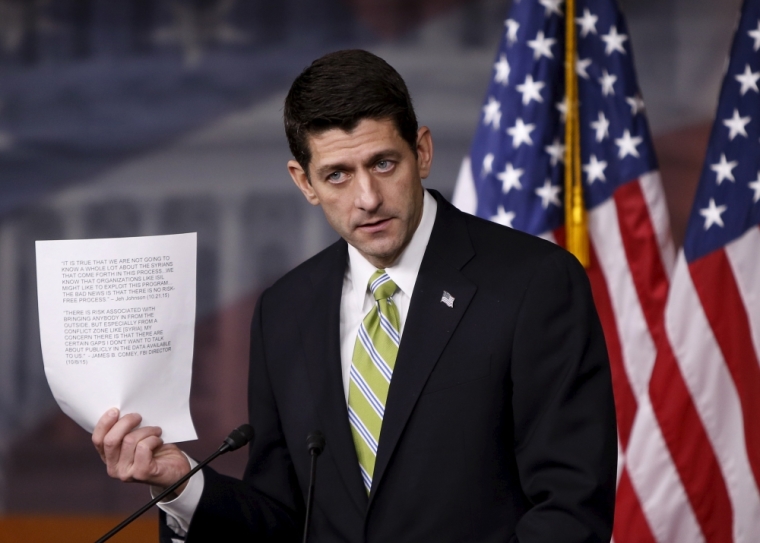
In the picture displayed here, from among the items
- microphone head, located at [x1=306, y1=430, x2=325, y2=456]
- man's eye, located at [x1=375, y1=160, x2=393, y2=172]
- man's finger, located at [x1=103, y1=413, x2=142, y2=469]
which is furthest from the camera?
man's eye, located at [x1=375, y1=160, x2=393, y2=172]

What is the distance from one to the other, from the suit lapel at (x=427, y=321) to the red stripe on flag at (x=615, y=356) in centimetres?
113

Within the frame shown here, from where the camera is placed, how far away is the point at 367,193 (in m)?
1.49

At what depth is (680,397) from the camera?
2514 mm

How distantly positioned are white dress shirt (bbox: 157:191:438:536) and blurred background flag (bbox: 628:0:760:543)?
3.96 ft

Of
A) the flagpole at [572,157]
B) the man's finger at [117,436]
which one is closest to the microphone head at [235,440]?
the man's finger at [117,436]

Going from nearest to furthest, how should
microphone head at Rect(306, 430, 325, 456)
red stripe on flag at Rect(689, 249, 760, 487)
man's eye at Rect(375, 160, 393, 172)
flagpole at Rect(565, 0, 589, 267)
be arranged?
microphone head at Rect(306, 430, 325, 456)
man's eye at Rect(375, 160, 393, 172)
red stripe on flag at Rect(689, 249, 760, 487)
flagpole at Rect(565, 0, 589, 267)

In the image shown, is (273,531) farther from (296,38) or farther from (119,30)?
(119,30)

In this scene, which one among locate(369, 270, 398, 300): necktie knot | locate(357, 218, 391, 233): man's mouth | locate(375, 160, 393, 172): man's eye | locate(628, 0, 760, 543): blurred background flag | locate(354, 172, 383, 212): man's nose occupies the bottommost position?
locate(628, 0, 760, 543): blurred background flag

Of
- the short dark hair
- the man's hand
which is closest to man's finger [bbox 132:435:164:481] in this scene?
the man's hand

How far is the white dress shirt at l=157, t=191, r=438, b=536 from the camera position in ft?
5.05

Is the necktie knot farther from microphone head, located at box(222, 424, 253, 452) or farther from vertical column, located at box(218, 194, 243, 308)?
vertical column, located at box(218, 194, 243, 308)

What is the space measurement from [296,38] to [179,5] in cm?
51

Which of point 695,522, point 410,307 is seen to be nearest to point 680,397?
point 695,522

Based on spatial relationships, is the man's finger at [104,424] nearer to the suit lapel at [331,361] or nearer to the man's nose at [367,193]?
the suit lapel at [331,361]
